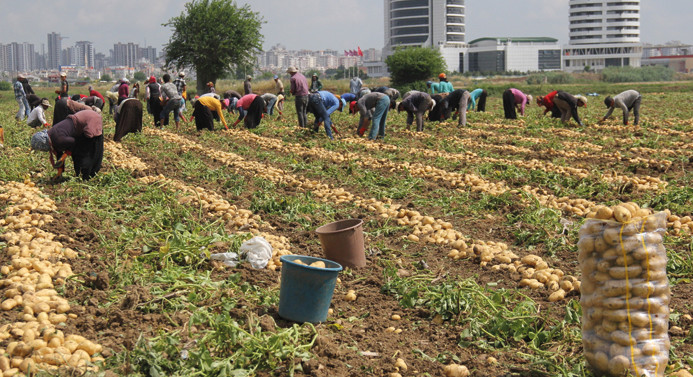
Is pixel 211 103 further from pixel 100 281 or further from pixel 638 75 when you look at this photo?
pixel 638 75

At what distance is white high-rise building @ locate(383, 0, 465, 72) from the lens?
122 m

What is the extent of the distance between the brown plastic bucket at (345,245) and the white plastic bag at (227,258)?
718mm

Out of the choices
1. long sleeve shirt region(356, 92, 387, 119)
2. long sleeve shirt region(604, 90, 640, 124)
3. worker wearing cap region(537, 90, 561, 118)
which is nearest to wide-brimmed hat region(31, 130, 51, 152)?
long sleeve shirt region(356, 92, 387, 119)

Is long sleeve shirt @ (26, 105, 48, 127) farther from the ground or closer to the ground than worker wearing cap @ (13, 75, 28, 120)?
closer to the ground

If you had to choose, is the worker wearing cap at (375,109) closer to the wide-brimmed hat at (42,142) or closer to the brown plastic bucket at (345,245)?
the wide-brimmed hat at (42,142)

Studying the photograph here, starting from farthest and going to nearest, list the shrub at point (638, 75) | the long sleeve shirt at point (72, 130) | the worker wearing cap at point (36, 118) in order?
1. the shrub at point (638, 75)
2. the worker wearing cap at point (36, 118)
3. the long sleeve shirt at point (72, 130)

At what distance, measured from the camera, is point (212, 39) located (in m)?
36.6

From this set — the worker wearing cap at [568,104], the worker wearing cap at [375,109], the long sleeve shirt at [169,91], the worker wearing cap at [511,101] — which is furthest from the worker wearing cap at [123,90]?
the worker wearing cap at [568,104]

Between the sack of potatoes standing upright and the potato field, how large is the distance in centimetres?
2

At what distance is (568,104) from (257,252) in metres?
11.8

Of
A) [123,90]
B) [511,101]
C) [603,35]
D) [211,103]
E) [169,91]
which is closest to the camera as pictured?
[169,91]

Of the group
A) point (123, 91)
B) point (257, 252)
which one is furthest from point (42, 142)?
point (123, 91)

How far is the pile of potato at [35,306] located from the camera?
3.52 meters

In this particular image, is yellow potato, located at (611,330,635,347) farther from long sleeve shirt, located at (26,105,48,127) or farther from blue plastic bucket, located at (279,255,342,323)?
long sleeve shirt, located at (26,105,48,127)
